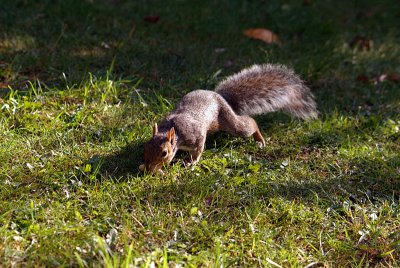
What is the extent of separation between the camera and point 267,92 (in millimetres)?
3859

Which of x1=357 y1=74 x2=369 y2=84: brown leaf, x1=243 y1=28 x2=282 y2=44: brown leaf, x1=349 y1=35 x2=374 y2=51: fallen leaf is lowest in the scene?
x1=357 y1=74 x2=369 y2=84: brown leaf

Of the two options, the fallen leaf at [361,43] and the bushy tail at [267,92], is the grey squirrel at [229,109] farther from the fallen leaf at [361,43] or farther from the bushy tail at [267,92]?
the fallen leaf at [361,43]

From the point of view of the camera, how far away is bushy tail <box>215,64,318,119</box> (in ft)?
12.5

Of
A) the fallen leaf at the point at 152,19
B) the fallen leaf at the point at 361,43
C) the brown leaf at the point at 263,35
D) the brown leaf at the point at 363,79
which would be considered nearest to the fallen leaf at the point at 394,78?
the brown leaf at the point at 363,79

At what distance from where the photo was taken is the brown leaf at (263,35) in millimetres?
5344

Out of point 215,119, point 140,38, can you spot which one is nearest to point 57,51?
point 140,38

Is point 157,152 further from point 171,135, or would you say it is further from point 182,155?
point 182,155

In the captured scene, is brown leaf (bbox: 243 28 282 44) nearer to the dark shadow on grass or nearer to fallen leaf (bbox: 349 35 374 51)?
fallen leaf (bbox: 349 35 374 51)

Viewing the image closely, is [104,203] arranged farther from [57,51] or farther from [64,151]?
[57,51]

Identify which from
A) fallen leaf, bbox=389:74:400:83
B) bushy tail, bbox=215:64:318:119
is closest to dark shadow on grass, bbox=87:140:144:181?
bushy tail, bbox=215:64:318:119

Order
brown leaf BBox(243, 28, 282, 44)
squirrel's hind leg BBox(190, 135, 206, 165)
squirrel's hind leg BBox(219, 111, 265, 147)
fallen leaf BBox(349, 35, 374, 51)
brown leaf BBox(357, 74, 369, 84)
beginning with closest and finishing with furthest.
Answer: squirrel's hind leg BBox(190, 135, 206, 165) → squirrel's hind leg BBox(219, 111, 265, 147) → brown leaf BBox(357, 74, 369, 84) → brown leaf BBox(243, 28, 282, 44) → fallen leaf BBox(349, 35, 374, 51)

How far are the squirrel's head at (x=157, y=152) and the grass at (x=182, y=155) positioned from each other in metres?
0.08

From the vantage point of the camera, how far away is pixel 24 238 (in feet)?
8.21

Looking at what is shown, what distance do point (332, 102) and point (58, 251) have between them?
9.67ft
